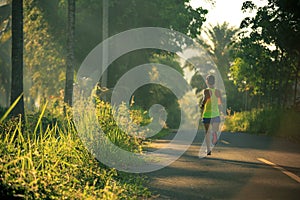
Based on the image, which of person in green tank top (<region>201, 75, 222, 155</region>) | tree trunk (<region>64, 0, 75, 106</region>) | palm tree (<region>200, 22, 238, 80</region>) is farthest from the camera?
palm tree (<region>200, 22, 238, 80</region>)

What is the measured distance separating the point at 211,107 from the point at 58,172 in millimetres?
6399

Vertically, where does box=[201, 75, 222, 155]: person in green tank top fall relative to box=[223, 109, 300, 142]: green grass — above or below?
above

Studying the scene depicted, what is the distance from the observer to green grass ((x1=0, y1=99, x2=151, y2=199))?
637 centimetres

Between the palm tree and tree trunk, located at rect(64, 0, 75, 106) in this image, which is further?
the palm tree

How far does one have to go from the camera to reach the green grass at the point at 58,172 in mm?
6371

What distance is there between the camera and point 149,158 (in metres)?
13.2

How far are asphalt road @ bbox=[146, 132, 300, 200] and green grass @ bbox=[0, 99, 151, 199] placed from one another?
563 mm

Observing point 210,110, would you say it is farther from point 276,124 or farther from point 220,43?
point 220,43

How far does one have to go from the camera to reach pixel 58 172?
8641 millimetres

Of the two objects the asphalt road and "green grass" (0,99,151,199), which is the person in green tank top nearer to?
the asphalt road

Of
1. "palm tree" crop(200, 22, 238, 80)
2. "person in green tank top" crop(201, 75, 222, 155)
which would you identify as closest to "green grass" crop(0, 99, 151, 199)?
"person in green tank top" crop(201, 75, 222, 155)

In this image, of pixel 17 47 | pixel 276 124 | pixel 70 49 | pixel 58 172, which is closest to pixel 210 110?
pixel 58 172

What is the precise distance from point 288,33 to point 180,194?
2166cm

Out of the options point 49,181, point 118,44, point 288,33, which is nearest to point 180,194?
point 49,181
